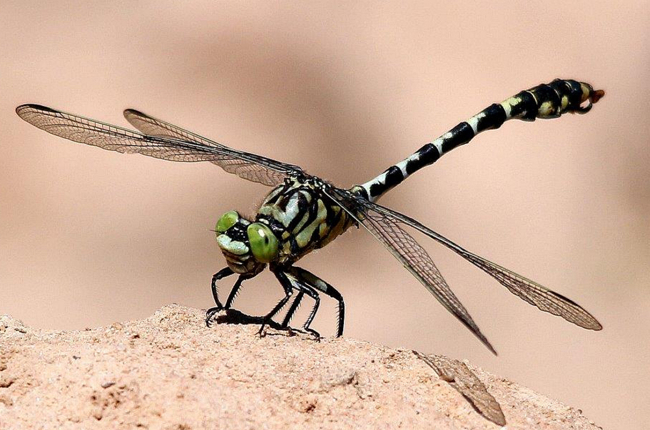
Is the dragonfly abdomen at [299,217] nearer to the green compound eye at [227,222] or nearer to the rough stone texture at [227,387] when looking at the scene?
the green compound eye at [227,222]

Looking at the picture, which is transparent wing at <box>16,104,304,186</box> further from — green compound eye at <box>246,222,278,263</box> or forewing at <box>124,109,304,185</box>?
green compound eye at <box>246,222,278,263</box>

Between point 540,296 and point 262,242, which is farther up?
point 540,296

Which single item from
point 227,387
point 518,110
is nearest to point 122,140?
point 227,387

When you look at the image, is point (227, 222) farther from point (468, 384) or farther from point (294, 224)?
point (468, 384)

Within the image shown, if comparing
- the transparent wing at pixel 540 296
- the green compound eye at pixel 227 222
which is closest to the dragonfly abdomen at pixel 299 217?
the green compound eye at pixel 227 222

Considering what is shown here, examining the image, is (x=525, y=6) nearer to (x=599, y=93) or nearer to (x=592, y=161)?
(x=592, y=161)

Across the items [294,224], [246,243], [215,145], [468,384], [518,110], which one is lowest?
[468,384]

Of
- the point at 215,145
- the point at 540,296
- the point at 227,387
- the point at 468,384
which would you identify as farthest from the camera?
the point at 215,145
